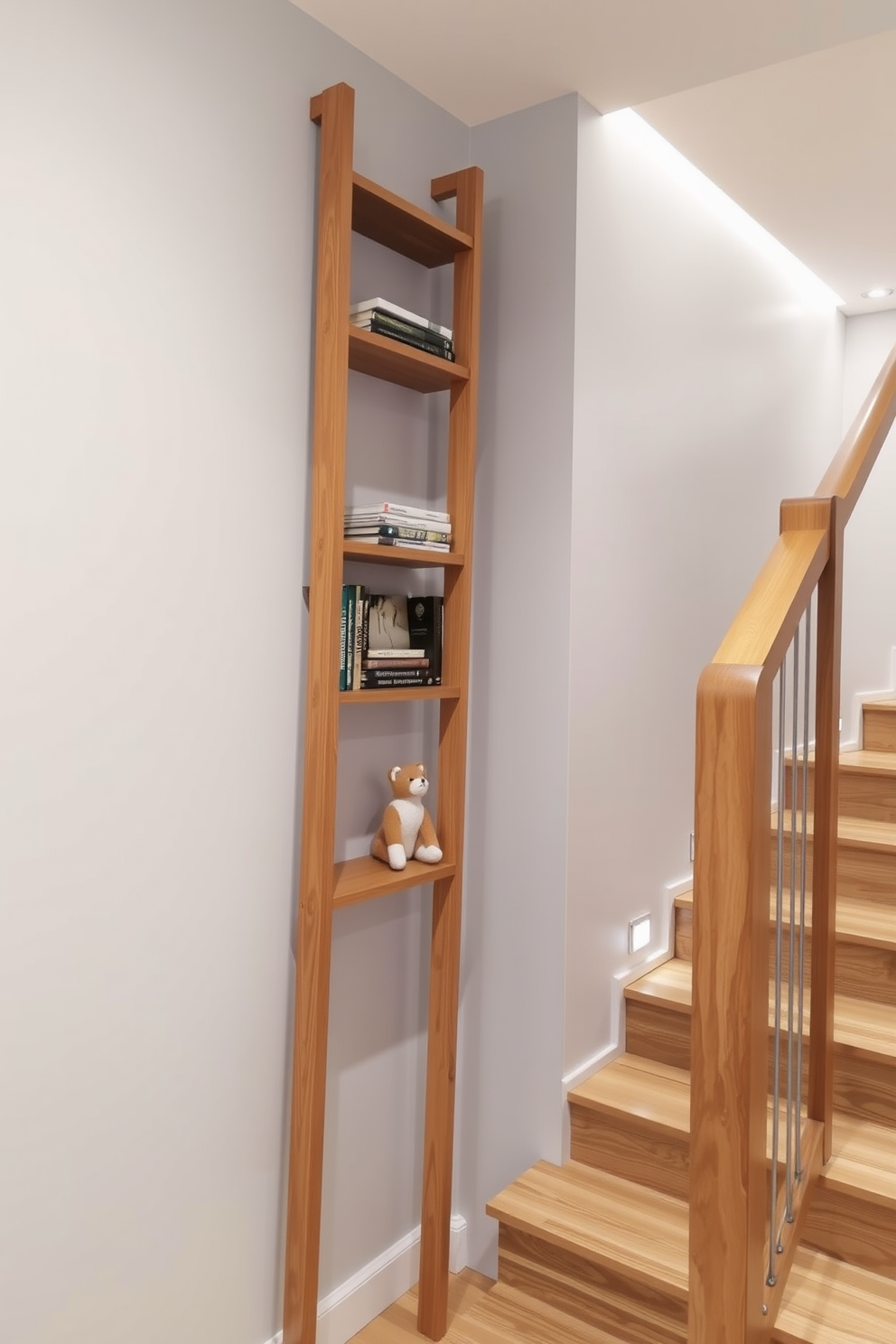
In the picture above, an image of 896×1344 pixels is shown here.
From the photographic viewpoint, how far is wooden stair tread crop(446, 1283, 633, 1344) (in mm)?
1924

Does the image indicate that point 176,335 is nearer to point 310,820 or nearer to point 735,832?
point 310,820

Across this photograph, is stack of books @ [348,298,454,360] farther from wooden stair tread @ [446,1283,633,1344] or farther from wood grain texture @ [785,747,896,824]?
wooden stair tread @ [446,1283,633,1344]

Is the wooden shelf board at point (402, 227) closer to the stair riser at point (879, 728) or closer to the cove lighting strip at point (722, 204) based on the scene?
the cove lighting strip at point (722, 204)

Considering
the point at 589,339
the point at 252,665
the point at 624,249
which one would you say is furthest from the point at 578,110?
the point at 252,665

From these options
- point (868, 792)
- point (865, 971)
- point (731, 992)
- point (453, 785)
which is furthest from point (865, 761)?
point (731, 992)

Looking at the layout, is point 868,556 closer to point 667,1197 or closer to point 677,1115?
point 677,1115

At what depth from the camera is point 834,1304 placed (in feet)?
5.24

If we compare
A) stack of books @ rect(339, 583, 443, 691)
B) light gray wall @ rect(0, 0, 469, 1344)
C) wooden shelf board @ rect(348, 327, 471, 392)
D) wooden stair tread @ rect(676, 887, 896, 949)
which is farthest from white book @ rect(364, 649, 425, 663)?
wooden stair tread @ rect(676, 887, 896, 949)

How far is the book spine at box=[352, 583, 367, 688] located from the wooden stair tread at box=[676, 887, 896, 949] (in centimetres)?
96

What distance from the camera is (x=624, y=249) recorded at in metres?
2.35

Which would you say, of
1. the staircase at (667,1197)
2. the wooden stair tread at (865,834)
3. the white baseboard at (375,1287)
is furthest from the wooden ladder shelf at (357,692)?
the wooden stair tread at (865,834)

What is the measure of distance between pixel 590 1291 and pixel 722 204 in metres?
2.70

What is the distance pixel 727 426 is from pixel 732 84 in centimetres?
91

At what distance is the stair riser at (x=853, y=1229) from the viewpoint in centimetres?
171
